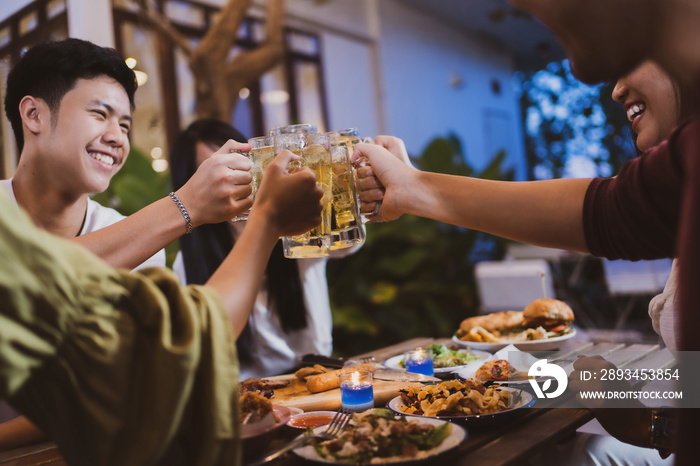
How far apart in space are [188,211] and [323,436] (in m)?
0.68

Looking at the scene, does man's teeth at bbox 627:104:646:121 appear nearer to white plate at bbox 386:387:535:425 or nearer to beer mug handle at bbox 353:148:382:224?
beer mug handle at bbox 353:148:382:224

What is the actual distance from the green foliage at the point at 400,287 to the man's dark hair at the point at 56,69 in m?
3.75

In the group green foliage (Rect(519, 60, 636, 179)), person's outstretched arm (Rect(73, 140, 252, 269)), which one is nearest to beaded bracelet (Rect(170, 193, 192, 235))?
person's outstretched arm (Rect(73, 140, 252, 269))

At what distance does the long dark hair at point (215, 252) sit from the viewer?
8.54ft

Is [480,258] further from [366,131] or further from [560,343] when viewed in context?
[560,343]

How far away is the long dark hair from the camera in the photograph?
8.54 feet

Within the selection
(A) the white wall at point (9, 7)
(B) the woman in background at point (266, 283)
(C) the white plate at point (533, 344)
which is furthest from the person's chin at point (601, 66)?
(A) the white wall at point (9, 7)

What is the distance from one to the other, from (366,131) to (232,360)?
23.0ft

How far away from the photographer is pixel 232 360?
3.06ft

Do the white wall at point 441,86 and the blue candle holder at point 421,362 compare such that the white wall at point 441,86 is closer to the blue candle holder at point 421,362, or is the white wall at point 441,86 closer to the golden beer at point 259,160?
the blue candle holder at point 421,362

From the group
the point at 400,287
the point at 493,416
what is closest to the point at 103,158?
the point at 493,416

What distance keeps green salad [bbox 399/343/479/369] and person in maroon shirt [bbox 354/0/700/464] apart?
1.94 ft

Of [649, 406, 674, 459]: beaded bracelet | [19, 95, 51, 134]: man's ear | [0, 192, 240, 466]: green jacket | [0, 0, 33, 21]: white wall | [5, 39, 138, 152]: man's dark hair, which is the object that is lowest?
[649, 406, 674, 459]: beaded bracelet

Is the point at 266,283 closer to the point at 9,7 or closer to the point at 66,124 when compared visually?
the point at 66,124
